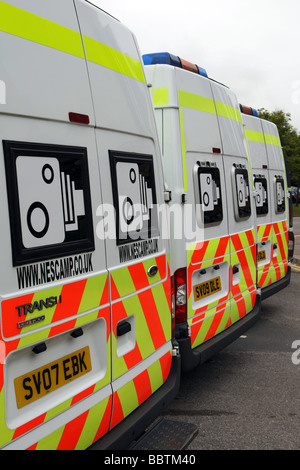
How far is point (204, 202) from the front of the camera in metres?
4.75

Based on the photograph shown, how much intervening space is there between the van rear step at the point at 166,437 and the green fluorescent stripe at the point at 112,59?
2.05m

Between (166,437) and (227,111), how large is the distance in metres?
3.35

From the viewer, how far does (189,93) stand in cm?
459

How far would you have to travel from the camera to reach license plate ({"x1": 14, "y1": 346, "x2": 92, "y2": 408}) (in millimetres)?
2232

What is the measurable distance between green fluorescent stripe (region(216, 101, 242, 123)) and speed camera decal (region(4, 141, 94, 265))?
2.84m

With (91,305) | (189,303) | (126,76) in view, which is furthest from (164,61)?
(91,305)

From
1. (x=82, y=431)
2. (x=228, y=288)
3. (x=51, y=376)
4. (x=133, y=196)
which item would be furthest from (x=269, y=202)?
(x=51, y=376)

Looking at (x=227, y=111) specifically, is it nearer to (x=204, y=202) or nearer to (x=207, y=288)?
(x=204, y=202)

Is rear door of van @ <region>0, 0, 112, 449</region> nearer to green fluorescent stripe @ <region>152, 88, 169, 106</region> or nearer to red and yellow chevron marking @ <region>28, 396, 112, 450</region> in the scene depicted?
red and yellow chevron marking @ <region>28, 396, 112, 450</region>

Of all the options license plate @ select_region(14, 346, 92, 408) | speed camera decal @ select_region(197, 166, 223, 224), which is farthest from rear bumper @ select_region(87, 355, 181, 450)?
speed camera decal @ select_region(197, 166, 223, 224)

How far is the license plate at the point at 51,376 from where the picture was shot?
2232 millimetres

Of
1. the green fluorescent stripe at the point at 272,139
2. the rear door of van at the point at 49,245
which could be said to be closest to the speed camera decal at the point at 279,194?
the green fluorescent stripe at the point at 272,139
